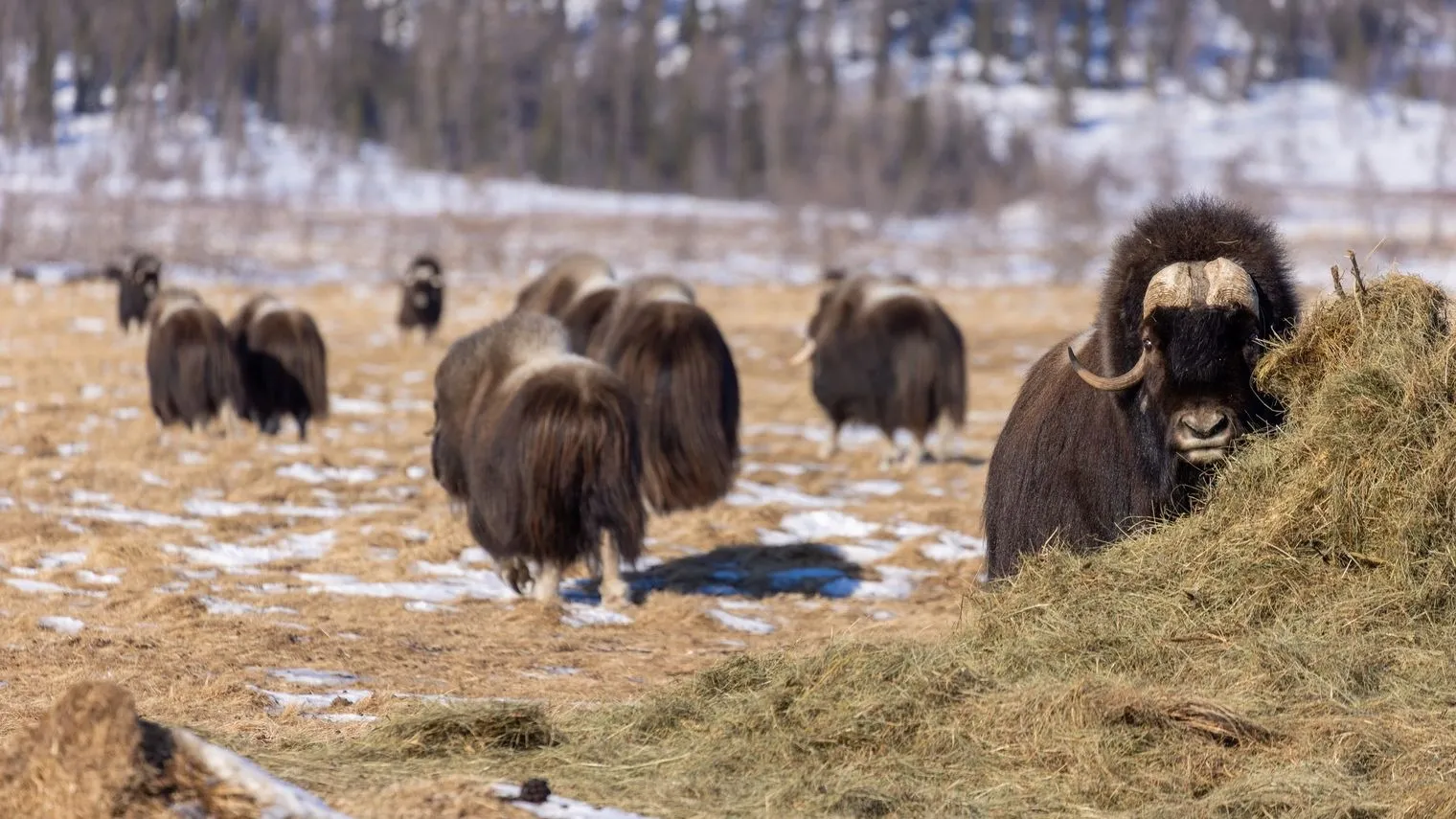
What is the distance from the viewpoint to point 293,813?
3299 millimetres

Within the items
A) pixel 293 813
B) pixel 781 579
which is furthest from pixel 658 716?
pixel 781 579

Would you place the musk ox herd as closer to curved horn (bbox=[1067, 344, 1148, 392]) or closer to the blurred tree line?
curved horn (bbox=[1067, 344, 1148, 392])

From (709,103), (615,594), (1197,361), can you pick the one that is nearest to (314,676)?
(615,594)

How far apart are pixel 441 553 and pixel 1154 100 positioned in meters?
88.1

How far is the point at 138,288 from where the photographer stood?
879 inches

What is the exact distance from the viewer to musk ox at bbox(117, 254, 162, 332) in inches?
845

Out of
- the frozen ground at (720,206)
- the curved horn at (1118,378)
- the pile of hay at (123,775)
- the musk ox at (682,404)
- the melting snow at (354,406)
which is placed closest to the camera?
the pile of hay at (123,775)

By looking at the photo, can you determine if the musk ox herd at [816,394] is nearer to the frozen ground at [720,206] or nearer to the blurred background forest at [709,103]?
the frozen ground at [720,206]

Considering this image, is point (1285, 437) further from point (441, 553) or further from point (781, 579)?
point (441, 553)

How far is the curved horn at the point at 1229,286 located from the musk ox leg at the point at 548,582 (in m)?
3.56

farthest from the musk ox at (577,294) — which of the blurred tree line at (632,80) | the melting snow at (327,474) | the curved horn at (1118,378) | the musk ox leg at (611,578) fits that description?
the blurred tree line at (632,80)

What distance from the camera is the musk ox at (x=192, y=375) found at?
14.1m

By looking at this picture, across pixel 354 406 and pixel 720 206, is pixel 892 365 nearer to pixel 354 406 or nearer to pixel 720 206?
pixel 354 406

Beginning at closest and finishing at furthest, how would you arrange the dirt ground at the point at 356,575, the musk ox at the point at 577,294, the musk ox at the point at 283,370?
the dirt ground at the point at 356,575, the musk ox at the point at 577,294, the musk ox at the point at 283,370
